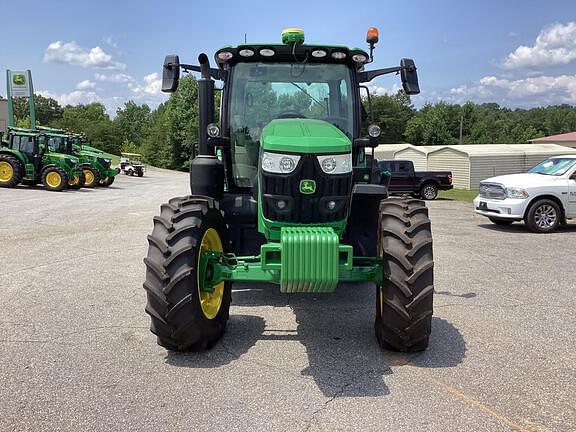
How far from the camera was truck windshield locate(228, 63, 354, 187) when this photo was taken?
19.7ft

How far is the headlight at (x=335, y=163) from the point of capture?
448 centimetres

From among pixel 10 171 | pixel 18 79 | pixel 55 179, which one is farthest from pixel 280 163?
pixel 18 79

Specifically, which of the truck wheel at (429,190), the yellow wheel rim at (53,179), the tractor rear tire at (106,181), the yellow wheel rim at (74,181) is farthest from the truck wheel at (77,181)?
the truck wheel at (429,190)

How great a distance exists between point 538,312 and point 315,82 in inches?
141

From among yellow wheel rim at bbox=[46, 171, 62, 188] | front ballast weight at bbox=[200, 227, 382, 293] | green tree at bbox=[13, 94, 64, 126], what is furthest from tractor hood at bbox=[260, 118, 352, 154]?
green tree at bbox=[13, 94, 64, 126]

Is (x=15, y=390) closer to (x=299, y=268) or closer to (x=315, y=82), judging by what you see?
(x=299, y=268)

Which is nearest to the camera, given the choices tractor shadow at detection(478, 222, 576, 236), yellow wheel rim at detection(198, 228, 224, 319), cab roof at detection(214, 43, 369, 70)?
yellow wheel rim at detection(198, 228, 224, 319)

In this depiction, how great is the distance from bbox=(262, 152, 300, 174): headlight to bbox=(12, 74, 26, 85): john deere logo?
120 ft

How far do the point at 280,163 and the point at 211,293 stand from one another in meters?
1.38

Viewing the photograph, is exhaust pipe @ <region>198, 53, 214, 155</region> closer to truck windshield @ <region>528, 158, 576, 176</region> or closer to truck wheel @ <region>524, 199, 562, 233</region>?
truck wheel @ <region>524, 199, 562, 233</region>

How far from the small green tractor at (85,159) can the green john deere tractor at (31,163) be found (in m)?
1.10

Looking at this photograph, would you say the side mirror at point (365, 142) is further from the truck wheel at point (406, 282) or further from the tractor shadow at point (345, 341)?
the tractor shadow at point (345, 341)

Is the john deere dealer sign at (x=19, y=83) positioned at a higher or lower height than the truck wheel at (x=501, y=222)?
higher

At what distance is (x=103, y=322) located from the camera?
5.60 meters
